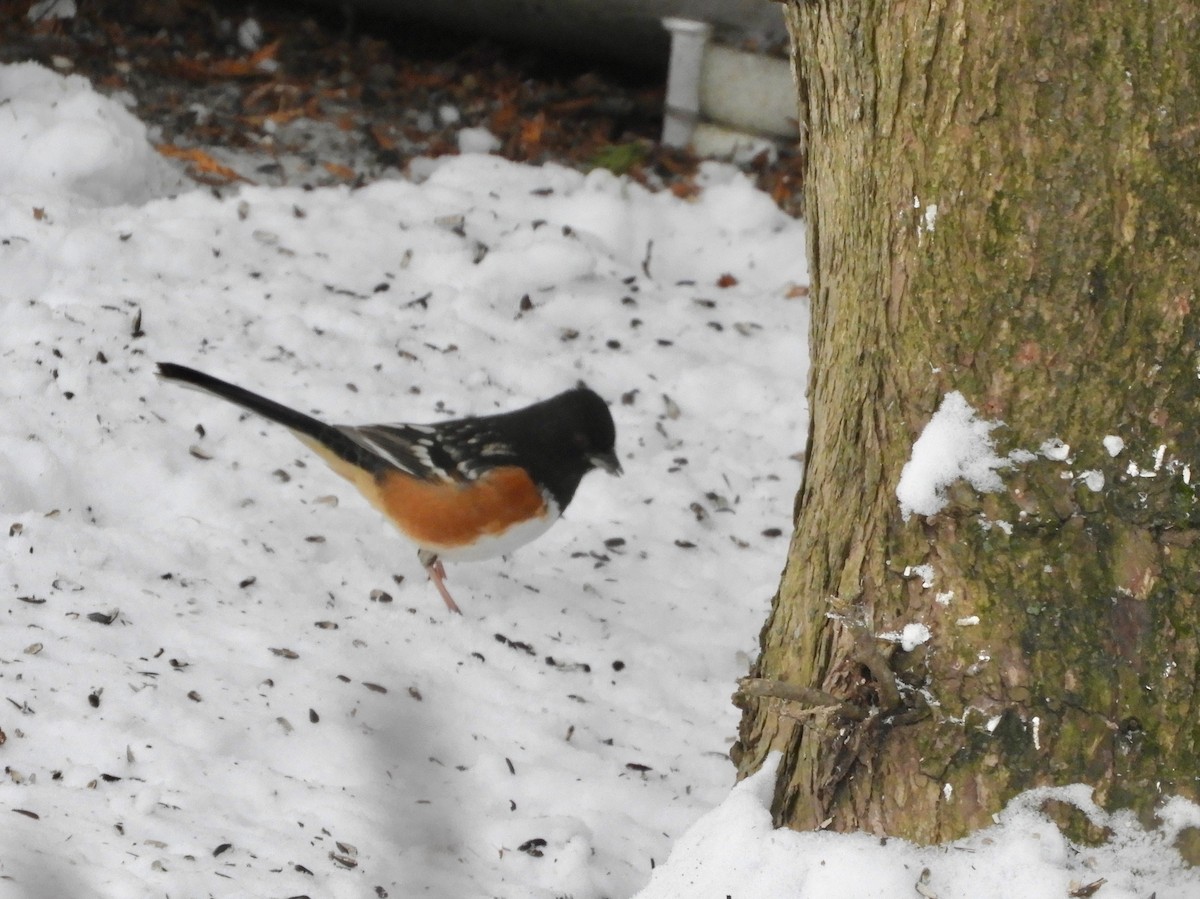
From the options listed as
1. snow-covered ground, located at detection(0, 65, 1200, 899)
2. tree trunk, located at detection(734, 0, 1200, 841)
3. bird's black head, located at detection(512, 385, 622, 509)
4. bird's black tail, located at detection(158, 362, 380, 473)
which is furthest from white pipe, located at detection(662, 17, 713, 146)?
tree trunk, located at detection(734, 0, 1200, 841)

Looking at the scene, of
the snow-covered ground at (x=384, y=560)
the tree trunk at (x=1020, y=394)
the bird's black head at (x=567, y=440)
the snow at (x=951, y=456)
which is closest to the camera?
the tree trunk at (x=1020, y=394)

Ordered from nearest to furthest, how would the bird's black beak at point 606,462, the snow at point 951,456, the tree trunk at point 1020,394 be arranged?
the tree trunk at point 1020,394 < the snow at point 951,456 < the bird's black beak at point 606,462

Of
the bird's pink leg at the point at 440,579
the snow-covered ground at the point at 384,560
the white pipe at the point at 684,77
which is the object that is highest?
the white pipe at the point at 684,77

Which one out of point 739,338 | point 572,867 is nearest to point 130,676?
point 572,867

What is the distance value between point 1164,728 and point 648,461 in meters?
2.65

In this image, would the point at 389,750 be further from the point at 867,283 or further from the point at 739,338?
the point at 739,338

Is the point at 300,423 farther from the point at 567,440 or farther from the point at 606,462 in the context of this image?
the point at 606,462

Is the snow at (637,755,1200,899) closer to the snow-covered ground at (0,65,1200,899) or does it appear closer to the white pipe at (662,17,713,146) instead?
the snow-covered ground at (0,65,1200,899)

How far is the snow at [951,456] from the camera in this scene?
1969 mm

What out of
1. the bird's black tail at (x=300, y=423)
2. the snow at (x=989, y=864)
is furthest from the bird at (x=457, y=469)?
the snow at (x=989, y=864)

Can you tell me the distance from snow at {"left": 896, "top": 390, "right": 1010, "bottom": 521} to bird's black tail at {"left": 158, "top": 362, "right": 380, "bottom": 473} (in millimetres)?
2020

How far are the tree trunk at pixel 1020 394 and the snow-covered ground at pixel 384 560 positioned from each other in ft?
0.44

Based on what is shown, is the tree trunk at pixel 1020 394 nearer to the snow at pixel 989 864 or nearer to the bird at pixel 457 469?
the snow at pixel 989 864

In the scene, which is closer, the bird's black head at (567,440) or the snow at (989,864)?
the snow at (989,864)
